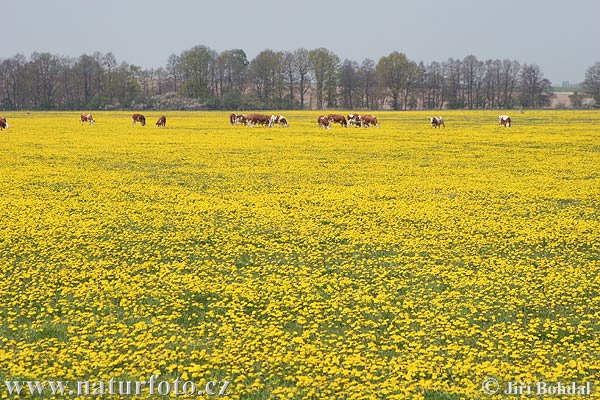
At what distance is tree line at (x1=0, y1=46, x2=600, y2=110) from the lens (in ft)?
422

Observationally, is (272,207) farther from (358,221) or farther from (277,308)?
(277,308)

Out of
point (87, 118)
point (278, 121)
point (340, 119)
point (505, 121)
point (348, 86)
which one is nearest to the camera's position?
point (505, 121)

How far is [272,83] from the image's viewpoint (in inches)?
5335

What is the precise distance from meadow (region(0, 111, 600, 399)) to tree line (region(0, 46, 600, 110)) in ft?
347

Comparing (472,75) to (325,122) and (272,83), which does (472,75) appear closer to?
(272,83)

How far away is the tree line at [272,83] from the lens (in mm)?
128625

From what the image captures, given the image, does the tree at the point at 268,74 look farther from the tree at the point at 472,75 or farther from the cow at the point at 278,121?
the cow at the point at 278,121

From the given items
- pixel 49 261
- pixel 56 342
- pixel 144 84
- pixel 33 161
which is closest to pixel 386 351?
pixel 56 342

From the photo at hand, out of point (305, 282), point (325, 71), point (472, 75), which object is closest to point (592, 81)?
point (472, 75)

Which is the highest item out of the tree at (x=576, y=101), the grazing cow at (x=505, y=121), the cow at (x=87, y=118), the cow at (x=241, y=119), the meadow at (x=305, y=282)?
the tree at (x=576, y=101)

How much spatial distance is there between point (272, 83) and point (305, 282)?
129429mm

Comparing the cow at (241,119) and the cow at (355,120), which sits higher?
the cow at (241,119)

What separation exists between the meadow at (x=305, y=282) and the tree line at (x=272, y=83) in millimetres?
105792

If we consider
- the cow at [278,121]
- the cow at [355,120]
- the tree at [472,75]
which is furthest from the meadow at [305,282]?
the tree at [472,75]
